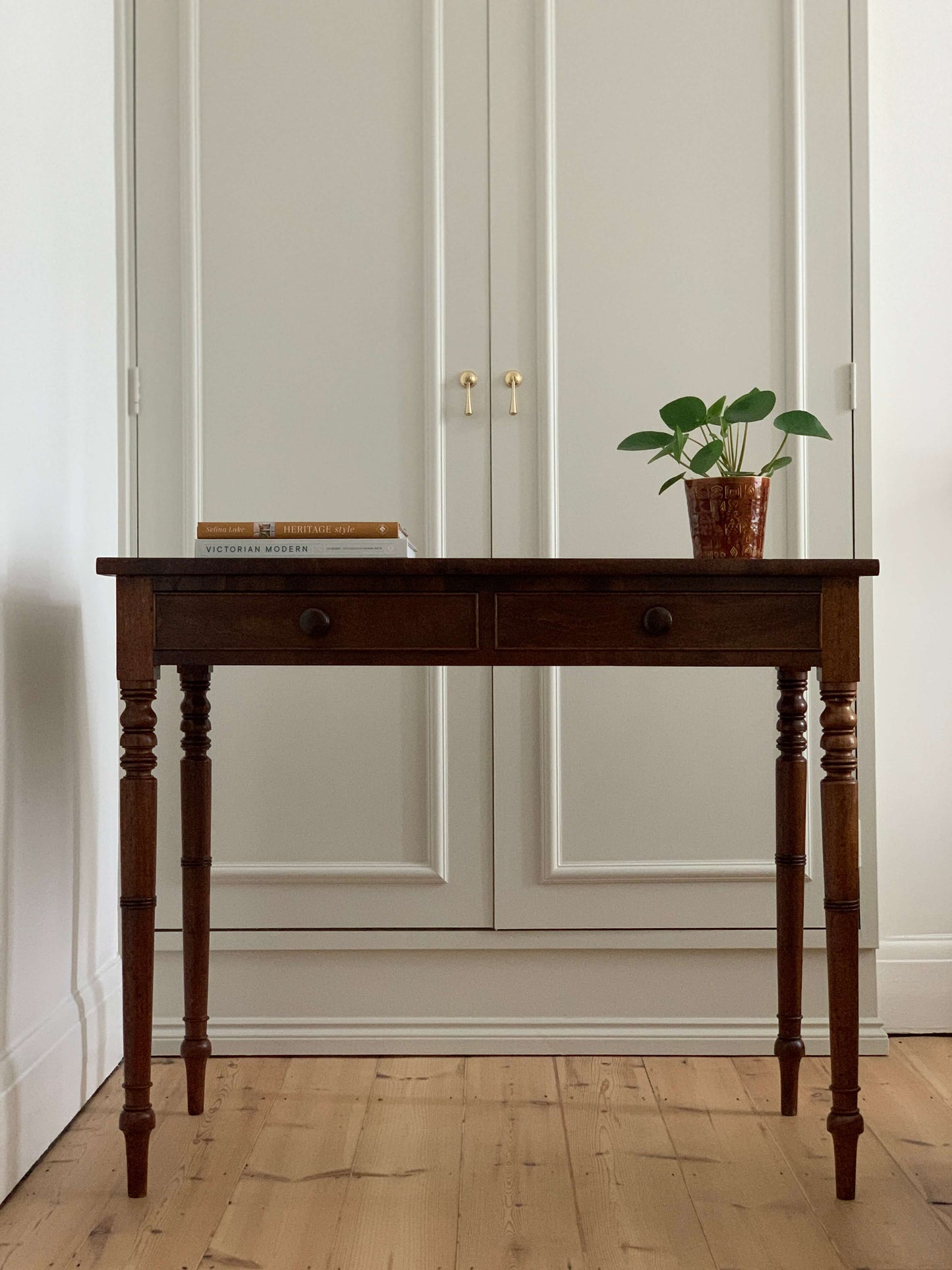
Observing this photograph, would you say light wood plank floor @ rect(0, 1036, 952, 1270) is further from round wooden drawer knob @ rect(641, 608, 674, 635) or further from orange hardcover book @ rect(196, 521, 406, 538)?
orange hardcover book @ rect(196, 521, 406, 538)

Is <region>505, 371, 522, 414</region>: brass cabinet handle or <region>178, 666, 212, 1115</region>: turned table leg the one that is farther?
<region>505, 371, 522, 414</region>: brass cabinet handle

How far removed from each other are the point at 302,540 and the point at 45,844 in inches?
24.0

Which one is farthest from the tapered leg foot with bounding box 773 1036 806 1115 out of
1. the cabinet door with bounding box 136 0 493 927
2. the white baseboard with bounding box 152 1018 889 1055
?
the cabinet door with bounding box 136 0 493 927

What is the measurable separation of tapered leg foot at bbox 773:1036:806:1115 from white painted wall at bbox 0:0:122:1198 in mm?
1081

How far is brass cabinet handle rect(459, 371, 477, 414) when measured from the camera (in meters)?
1.95

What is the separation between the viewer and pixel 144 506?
1.97 meters

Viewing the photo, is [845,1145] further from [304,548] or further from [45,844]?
[45,844]

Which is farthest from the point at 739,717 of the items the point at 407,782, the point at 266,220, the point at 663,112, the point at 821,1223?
the point at 266,220

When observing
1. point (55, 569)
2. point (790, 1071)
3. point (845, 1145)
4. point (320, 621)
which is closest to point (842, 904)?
point (845, 1145)

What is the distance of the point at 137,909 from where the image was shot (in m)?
1.40

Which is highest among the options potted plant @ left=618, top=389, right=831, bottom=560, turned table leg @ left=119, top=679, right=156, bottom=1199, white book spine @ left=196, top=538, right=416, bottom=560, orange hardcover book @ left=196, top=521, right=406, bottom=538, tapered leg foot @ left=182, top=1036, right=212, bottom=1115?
potted plant @ left=618, top=389, right=831, bottom=560

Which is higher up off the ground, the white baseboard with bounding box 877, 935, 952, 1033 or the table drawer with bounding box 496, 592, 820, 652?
the table drawer with bounding box 496, 592, 820, 652

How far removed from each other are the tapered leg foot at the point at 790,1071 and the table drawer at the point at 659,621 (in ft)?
2.19

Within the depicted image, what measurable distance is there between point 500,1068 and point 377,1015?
0.78 ft
